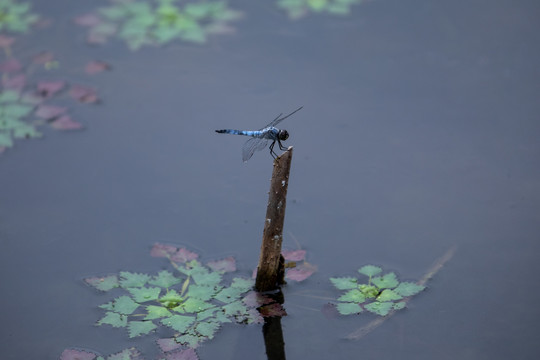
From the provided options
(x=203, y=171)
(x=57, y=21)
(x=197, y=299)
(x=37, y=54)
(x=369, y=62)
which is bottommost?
(x=197, y=299)

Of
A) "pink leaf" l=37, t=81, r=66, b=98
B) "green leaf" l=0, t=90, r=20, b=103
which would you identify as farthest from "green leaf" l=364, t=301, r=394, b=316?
"green leaf" l=0, t=90, r=20, b=103

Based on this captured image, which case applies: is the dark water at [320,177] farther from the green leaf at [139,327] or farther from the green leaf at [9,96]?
the green leaf at [9,96]

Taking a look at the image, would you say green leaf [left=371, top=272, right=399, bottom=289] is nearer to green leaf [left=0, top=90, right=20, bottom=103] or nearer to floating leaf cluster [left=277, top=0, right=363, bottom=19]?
floating leaf cluster [left=277, top=0, right=363, bottom=19]

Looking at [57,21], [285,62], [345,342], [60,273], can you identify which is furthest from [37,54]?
[345,342]

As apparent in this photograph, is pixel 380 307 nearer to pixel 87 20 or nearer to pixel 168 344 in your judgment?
pixel 168 344

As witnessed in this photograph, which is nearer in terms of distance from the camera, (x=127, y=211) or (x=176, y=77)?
(x=127, y=211)

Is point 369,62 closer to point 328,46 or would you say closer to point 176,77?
point 328,46
